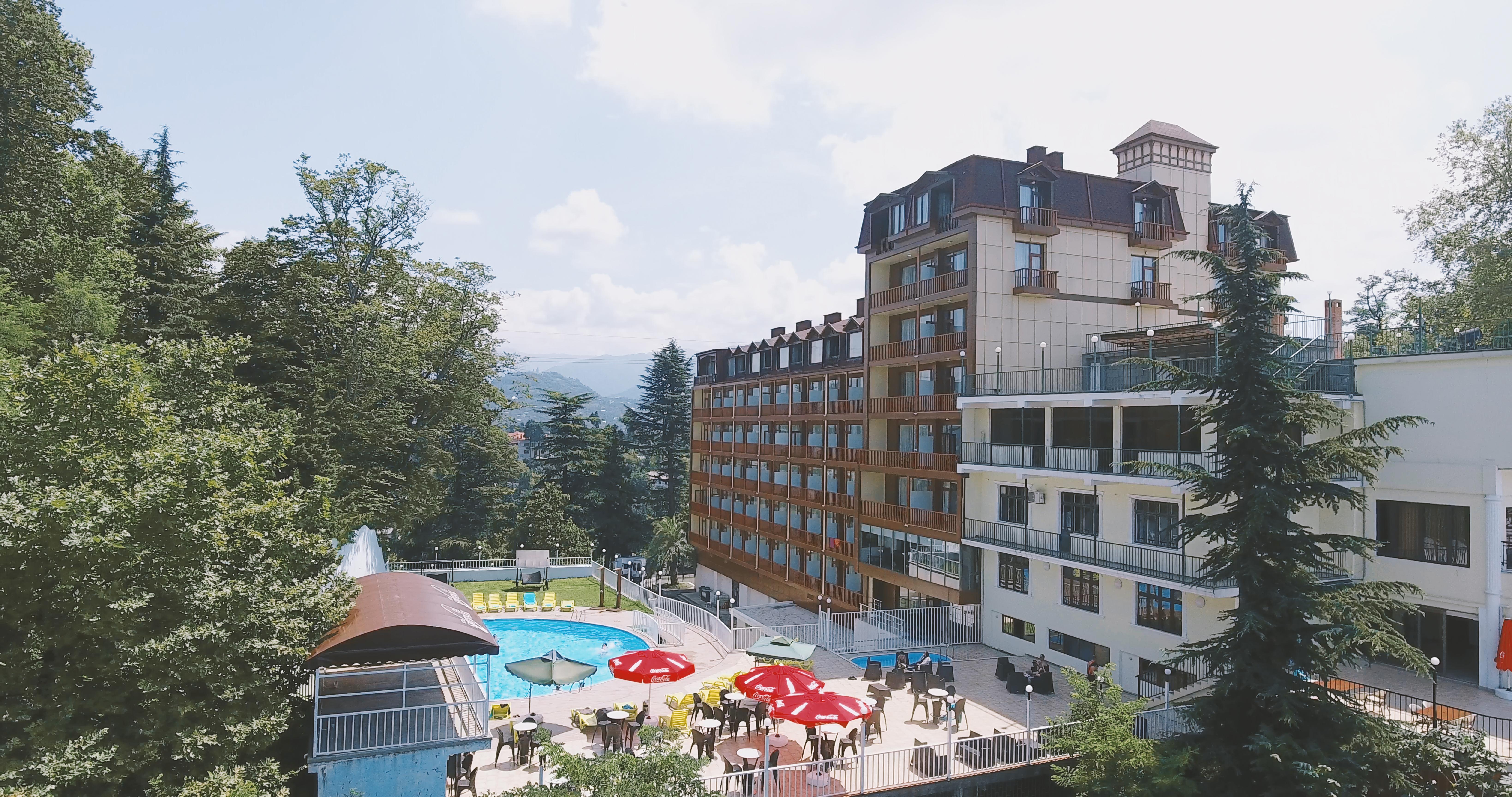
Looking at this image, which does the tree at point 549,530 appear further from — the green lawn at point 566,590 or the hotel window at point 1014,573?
the hotel window at point 1014,573

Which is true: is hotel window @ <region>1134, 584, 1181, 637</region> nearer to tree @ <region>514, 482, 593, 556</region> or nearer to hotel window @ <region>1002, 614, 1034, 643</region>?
hotel window @ <region>1002, 614, 1034, 643</region>

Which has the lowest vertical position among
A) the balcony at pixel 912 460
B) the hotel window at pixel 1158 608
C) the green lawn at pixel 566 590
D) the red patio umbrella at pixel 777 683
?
the green lawn at pixel 566 590

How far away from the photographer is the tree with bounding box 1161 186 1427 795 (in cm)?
1316

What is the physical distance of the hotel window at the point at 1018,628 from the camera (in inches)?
974

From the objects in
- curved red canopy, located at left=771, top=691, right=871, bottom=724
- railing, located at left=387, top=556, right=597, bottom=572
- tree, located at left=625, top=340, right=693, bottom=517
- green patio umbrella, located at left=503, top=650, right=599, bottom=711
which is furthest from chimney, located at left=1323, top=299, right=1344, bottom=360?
tree, located at left=625, top=340, right=693, bottom=517

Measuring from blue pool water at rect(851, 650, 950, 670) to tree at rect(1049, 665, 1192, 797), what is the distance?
7.92 meters

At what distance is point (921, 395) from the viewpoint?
2892 centimetres

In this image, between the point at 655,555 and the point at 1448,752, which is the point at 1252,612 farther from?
the point at 655,555

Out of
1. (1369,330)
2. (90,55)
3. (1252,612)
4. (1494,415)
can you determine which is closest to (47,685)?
(1252,612)

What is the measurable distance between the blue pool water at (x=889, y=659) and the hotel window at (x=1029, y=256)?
512 inches

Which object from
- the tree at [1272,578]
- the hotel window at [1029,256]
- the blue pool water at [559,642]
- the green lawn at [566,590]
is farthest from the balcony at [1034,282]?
the green lawn at [566,590]

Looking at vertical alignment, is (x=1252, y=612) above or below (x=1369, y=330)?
below

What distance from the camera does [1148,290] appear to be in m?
28.7

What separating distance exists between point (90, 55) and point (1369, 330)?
139 feet
